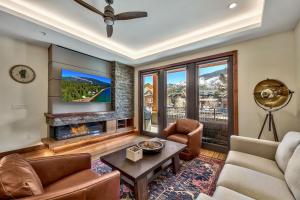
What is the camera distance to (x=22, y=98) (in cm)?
325

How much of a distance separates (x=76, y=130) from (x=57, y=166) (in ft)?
8.53

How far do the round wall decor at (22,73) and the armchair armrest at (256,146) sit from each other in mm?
4619

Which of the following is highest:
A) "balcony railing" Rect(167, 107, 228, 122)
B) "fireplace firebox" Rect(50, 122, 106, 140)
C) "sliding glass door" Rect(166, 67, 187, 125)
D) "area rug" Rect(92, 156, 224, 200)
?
"sliding glass door" Rect(166, 67, 187, 125)

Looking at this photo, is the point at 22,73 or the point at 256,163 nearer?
the point at 256,163

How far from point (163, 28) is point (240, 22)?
158 centimetres

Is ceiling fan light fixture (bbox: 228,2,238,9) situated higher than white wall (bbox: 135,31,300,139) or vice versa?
ceiling fan light fixture (bbox: 228,2,238,9)

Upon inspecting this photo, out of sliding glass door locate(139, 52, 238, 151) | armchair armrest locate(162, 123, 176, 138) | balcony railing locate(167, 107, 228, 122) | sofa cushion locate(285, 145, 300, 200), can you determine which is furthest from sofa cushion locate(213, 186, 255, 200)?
balcony railing locate(167, 107, 228, 122)

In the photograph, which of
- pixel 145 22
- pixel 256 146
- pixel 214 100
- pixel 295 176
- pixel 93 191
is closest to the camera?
pixel 93 191

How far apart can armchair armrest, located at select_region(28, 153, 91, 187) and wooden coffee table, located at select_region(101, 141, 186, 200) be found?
0.32 metres

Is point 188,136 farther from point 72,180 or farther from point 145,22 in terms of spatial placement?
point 145,22

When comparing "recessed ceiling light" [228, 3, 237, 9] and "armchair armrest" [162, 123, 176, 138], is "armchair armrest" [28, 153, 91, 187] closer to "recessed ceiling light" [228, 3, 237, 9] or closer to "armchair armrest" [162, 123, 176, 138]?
"armchair armrest" [162, 123, 176, 138]

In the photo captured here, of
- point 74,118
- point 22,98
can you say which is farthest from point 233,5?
point 22,98

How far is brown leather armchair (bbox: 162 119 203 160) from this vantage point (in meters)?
2.69

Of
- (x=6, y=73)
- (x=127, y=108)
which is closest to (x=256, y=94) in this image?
(x=127, y=108)
